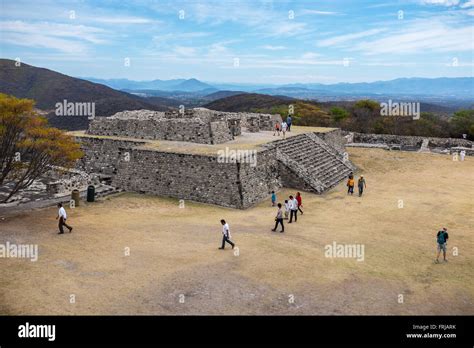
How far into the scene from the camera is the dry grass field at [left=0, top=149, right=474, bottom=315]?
7547 millimetres

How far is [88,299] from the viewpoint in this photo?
7.50 meters

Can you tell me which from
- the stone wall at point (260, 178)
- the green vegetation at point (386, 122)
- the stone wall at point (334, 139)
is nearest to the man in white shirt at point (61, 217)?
the stone wall at point (260, 178)

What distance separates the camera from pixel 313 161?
19.7m

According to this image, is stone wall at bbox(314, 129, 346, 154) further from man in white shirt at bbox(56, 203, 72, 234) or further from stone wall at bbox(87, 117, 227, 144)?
man in white shirt at bbox(56, 203, 72, 234)

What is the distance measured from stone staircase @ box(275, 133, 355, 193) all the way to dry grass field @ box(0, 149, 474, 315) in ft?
6.75

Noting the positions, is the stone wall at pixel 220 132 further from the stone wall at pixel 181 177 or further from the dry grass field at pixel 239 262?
the dry grass field at pixel 239 262

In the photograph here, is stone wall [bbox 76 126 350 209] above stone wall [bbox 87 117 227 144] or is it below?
below

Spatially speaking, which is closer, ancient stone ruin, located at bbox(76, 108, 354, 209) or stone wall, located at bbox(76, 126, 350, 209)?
stone wall, located at bbox(76, 126, 350, 209)

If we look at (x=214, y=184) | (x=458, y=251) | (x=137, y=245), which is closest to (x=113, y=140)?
(x=214, y=184)

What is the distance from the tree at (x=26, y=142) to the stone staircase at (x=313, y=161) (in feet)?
30.1

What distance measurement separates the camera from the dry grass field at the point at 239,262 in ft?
24.8

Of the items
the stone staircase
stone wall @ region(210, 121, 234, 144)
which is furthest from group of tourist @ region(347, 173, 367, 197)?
stone wall @ region(210, 121, 234, 144)
